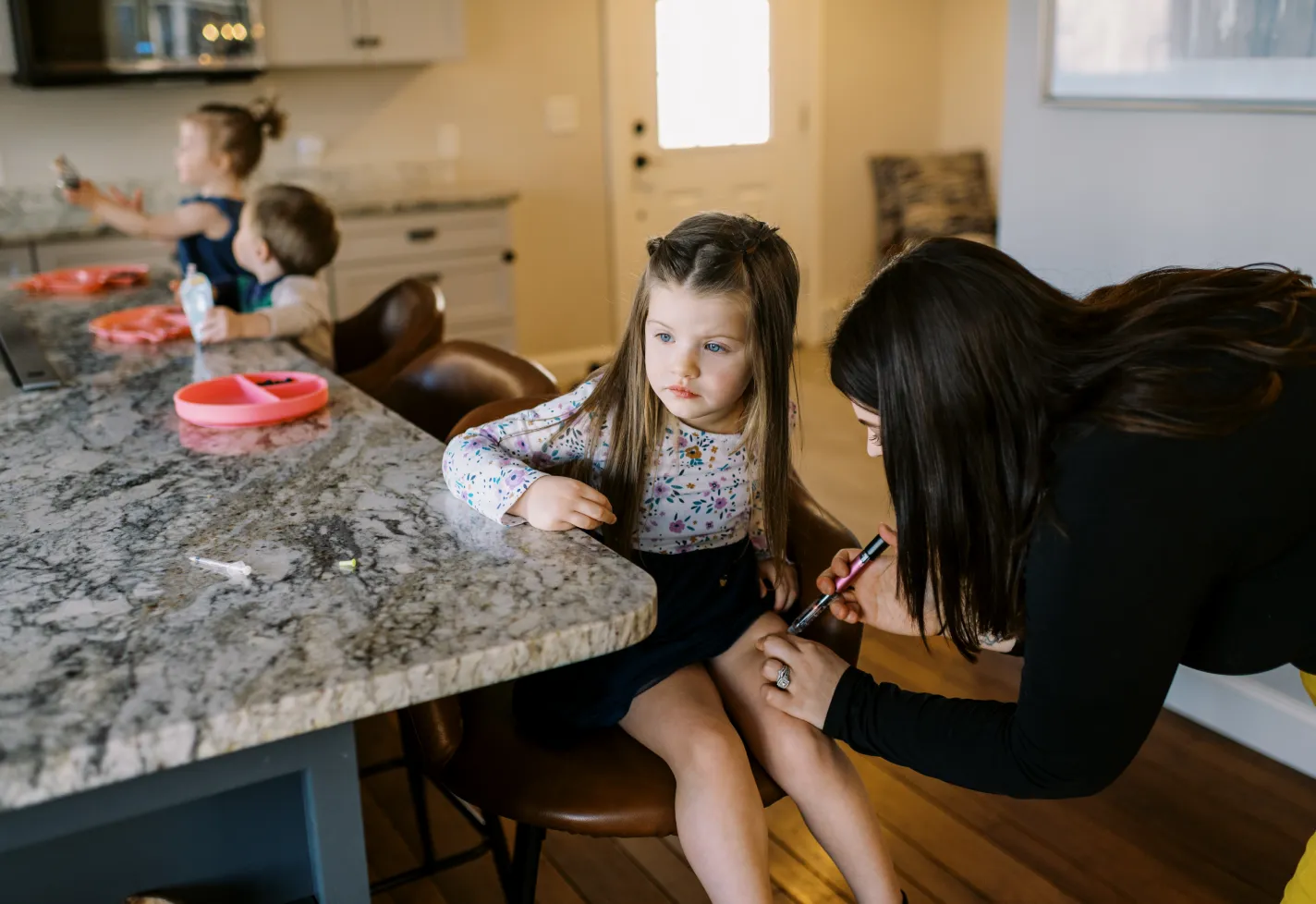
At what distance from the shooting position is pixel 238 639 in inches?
38.9

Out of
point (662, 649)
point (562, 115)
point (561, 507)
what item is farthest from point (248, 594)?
point (562, 115)

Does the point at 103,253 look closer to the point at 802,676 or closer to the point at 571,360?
the point at 571,360

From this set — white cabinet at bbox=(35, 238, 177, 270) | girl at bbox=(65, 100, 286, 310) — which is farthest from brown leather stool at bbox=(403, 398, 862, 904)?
white cabinet at bbox=(35, 238, 177, 270)

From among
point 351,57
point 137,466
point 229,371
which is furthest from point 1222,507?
point 351,57

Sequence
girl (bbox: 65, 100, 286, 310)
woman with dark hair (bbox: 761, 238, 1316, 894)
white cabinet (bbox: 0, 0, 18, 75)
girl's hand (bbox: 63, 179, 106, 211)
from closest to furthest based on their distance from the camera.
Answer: woman with dark hair (bbox: 761, 238, 1316, 894), girl's hand (bbox: 63, 179, 106, 211), girl (bbox: 65, 100, 286, 310), white cabinet (bbox: 0, 0, 18, 75)

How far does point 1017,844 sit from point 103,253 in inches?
137

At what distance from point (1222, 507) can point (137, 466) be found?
47.8 inches

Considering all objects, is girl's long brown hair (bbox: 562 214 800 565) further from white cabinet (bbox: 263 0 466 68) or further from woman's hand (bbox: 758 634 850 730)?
white cabinet (bbox: 263 0 466 68)

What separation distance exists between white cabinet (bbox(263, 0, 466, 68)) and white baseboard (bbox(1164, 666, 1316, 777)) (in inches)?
143

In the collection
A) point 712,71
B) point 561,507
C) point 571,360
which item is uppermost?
point 712,71

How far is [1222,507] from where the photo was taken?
1055 mm

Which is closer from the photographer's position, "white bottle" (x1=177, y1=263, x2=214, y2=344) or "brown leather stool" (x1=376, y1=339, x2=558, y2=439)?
"brown leather stool" (x1=376, y1=339, x2=558, y2=439)

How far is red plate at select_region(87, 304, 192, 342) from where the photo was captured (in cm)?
224

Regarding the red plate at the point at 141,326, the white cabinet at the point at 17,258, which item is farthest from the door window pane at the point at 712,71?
the red plate at the point at 141,326
